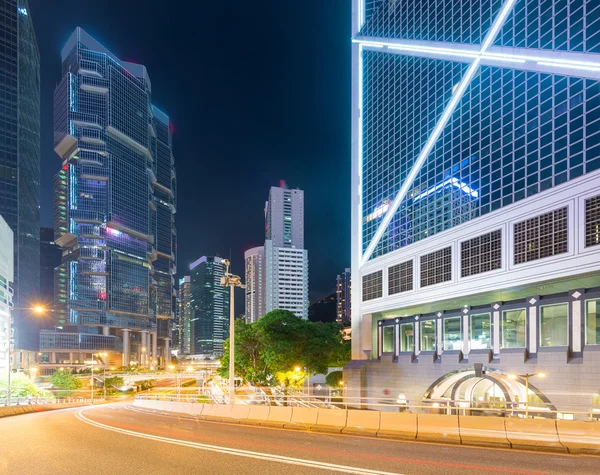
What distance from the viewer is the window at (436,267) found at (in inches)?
1843

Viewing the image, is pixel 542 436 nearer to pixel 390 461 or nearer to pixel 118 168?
pixel 390 461

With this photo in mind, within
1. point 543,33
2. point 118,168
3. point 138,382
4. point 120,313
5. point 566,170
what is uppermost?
point 118,168

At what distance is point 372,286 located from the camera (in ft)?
201

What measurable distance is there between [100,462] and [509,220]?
34.7 m

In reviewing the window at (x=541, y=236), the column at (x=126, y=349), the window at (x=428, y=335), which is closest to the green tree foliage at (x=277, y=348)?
the window at (x=428, y=335)

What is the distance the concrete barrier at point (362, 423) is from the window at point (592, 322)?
76.8ft

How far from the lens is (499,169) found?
133 ft

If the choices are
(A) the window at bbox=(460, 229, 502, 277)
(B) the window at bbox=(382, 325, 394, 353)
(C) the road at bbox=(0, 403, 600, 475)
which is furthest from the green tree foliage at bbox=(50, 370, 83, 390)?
(C) the road at bbox=(0, 403, 600, 475)

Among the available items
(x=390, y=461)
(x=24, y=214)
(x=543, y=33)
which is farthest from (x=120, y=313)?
(x=390, y=461)

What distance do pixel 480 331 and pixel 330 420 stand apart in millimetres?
30711

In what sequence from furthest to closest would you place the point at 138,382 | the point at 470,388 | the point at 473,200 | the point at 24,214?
1. the point at 24,214
2. the point at 138,382
3. the point at 470,388
4. the point at 473,200

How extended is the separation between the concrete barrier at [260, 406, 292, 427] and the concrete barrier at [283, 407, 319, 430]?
0.23 m

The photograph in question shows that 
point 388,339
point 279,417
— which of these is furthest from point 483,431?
point 388,339

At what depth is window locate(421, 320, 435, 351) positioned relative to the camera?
5262 cm
